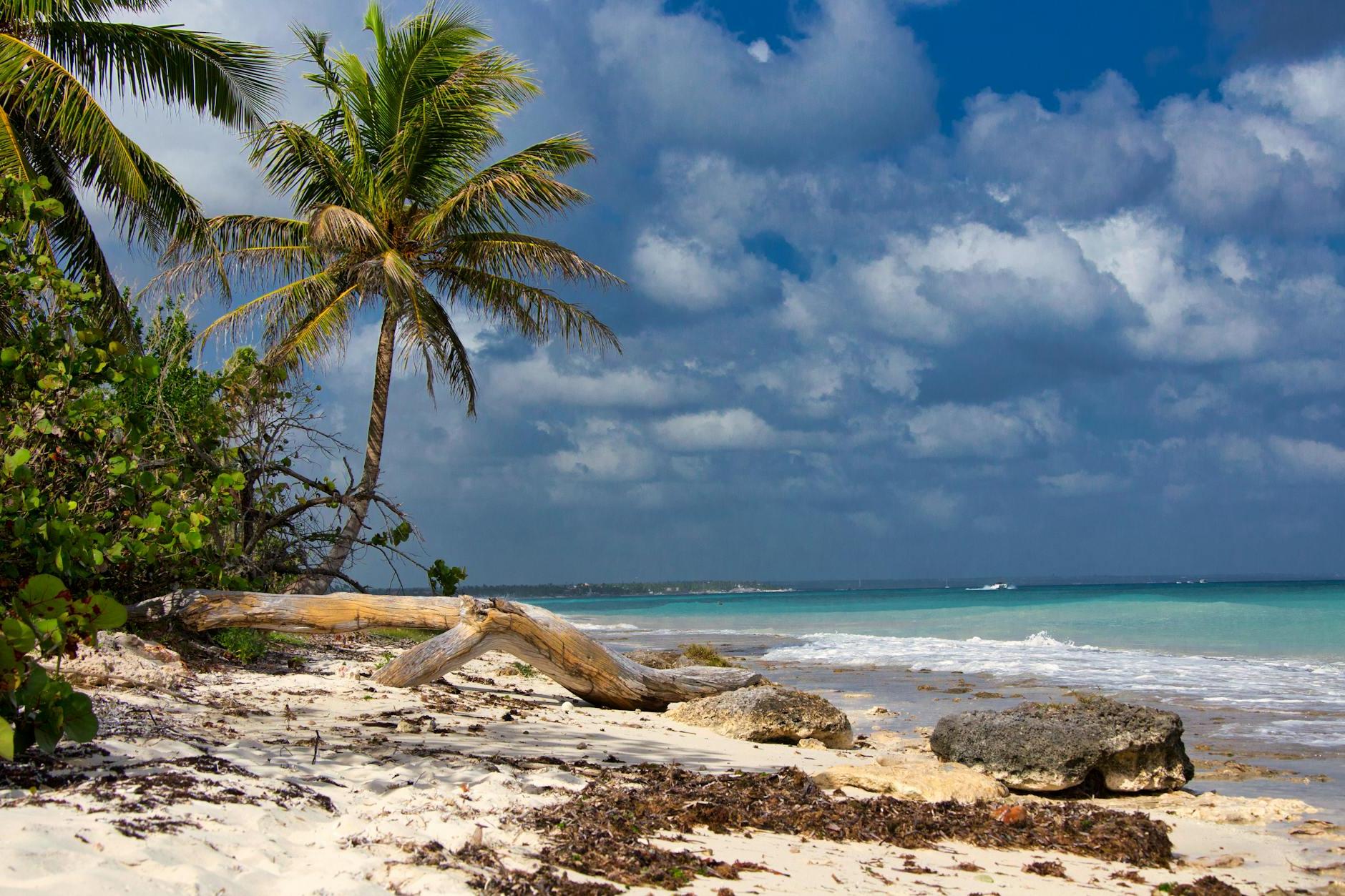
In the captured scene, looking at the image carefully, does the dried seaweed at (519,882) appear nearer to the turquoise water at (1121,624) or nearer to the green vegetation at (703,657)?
the green vegetation at (703,657)

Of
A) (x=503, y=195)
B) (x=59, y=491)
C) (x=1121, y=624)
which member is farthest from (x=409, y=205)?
(x=1121, y=624)

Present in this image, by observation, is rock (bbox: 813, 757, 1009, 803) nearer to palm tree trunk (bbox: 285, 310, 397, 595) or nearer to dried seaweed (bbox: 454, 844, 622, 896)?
dried seaweed (bbox: 454, 844, 622, 896)

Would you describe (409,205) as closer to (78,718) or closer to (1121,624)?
(78,718)

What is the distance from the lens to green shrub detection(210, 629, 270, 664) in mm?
8438

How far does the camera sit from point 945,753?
24.4ft

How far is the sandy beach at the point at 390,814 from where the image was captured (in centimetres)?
321

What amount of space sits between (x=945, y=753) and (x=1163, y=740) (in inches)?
61.5

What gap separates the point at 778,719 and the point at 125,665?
5117 mm

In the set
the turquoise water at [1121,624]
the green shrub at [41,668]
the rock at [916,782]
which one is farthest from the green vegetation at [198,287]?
the turquoise water at [1121,624]

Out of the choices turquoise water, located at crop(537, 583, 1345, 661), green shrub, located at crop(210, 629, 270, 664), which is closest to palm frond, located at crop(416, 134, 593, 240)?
green shrub, located at crop(210, 629, 270, 664)

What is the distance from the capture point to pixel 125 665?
20.5ft

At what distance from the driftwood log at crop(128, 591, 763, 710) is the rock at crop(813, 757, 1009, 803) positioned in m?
2.99

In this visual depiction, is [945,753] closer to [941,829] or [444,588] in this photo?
[941,829]

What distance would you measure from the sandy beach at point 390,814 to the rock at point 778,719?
566 mm
